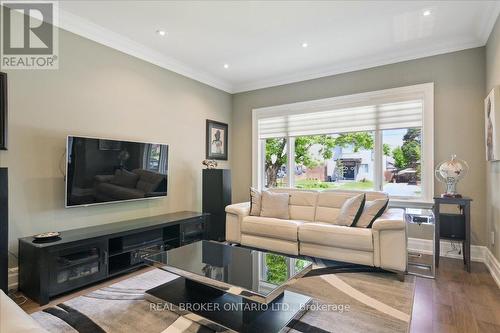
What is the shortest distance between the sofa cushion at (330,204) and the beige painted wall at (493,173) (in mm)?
1418

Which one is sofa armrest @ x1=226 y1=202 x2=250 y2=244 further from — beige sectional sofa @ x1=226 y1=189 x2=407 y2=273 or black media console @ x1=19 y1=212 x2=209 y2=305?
black media console @ x1=19 y1=212 x2=209 y2=305

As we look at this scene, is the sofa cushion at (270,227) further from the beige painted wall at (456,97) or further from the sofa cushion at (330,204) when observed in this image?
the beige painted wall at (456,97)

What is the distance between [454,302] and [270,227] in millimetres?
1904

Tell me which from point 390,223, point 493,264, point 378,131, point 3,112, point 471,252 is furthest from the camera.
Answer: point 378,131

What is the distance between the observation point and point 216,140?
495 centimetres

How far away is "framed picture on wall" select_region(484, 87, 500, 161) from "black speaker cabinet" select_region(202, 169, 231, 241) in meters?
3.24

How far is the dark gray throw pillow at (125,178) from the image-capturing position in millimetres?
3184

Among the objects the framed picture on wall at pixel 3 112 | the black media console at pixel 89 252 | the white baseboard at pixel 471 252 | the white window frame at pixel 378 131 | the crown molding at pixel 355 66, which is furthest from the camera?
the white window frame at pixel 378 131

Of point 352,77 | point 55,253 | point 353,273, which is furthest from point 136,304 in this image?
point 352,77

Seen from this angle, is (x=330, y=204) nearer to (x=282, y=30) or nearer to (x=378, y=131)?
(x=378, y=131)

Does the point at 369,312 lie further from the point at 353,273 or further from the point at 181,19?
the point at 181,19

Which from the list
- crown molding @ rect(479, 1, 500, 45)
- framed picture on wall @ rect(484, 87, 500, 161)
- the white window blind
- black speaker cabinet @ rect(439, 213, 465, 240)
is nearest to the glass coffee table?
black speaker cabinet @ rect(439, 213, 465, 240)

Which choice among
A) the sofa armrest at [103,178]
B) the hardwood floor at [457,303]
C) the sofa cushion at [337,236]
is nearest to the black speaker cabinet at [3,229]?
the sofa armrest at [103,178]

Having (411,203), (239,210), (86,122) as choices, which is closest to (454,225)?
(411,203)
